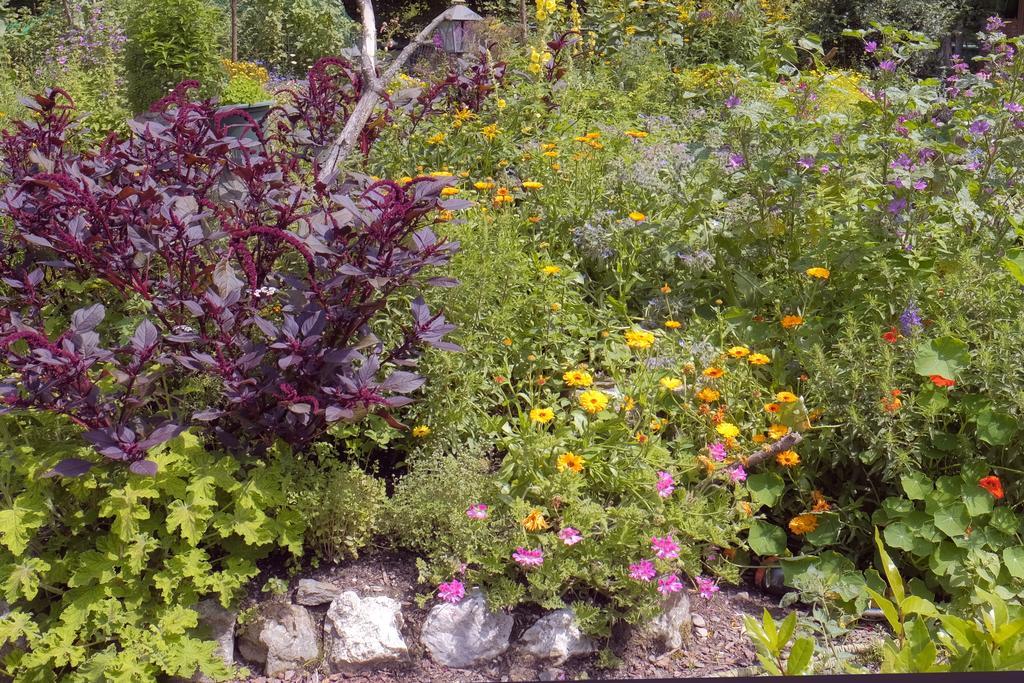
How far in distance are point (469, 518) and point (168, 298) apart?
102 cm

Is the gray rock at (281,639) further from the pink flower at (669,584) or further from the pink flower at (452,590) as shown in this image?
the pink flower at (669,584)

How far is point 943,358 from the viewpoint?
8.80ft

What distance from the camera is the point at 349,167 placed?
4051 mm

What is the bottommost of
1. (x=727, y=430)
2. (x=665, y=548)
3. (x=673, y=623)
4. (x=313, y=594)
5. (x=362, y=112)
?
(x=673, y=623)

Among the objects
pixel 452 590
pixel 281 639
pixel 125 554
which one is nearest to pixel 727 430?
pixel 452 590

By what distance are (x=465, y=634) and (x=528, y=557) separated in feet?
0.89

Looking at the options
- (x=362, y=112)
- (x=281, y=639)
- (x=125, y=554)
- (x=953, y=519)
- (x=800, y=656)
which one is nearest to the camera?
(x=800, y=656)

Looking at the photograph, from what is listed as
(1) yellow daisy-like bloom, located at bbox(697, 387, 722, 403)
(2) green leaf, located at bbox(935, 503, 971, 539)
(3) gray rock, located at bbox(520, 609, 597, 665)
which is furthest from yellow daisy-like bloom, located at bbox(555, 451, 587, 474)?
(2) green leaf, located at bbox(935, 503, 971, 539)

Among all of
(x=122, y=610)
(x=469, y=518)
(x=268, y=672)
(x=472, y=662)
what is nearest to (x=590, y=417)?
(x=469, y=518)

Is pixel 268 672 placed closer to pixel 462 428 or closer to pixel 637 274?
pixel 462 428

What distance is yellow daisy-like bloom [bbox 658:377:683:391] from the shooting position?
2.81m

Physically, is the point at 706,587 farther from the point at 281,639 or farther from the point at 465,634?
the point at 281,639

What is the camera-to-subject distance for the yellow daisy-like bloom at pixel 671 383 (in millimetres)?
2809

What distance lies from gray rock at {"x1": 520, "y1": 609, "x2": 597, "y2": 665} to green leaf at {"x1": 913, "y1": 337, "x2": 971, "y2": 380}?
4.00 ft
